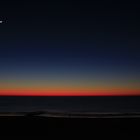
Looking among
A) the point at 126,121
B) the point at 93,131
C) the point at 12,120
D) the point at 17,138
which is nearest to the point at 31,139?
the point at 17,138

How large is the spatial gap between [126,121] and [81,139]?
3.17 meters

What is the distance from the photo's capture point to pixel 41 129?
10.5 metres

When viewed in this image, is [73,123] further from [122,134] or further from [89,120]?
[122,134]

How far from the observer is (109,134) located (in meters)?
9.59

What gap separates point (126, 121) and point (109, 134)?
2.30 m

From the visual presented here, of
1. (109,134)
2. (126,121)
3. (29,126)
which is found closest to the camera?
(109,134)

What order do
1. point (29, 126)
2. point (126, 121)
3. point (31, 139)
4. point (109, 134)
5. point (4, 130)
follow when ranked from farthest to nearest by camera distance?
1. point (126, 121)
2. point (29, 126)
3. point (4, 130)
4. point (109, 134)
5. point (31, 139)

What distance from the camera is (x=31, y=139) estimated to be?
29.5ft

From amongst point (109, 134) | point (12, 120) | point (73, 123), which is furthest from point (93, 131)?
point (12, 120)

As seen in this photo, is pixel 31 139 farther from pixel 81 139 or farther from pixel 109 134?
pixel 109 134

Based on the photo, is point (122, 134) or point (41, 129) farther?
point (41, 129)

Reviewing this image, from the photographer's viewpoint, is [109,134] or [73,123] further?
[73,123]

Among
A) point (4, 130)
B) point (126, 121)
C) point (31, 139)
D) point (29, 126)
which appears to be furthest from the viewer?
point (126, 121)

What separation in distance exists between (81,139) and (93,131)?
3.76 ft
